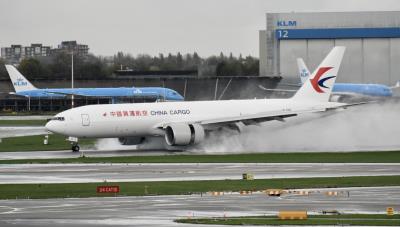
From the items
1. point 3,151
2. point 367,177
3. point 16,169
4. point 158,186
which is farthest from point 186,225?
point 3,151

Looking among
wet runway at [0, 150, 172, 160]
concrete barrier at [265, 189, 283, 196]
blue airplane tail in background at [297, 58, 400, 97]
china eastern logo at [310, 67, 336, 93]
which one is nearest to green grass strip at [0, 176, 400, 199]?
concrete barrier at [265, 189, 283, 196]

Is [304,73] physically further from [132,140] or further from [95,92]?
[132,140]

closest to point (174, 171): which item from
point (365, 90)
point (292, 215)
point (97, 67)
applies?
→ point (292, 215)

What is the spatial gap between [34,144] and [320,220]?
5240 cm

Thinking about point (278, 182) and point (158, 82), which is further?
point (158, 82)

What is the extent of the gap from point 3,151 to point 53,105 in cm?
8019

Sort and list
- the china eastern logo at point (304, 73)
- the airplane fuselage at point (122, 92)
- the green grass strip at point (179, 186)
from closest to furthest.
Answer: the green grass strip at point (179, 186) < the china eastern logo at point (304, 73) < the airplane fuselage at point (122, 92)

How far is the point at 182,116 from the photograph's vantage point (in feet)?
239

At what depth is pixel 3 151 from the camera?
236ft

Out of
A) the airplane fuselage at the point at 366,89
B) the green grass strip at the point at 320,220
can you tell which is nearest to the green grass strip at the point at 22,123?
the airplane fuselage at the point at 366,89

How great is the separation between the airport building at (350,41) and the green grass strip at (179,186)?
9614 centimetres

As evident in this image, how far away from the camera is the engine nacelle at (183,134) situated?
6969 centimetres

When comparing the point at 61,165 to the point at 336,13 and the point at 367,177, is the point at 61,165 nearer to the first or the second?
the point at 367,177

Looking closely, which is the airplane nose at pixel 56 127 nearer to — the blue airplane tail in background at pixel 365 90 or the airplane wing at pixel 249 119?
the airplane wing at pixel 249 119
